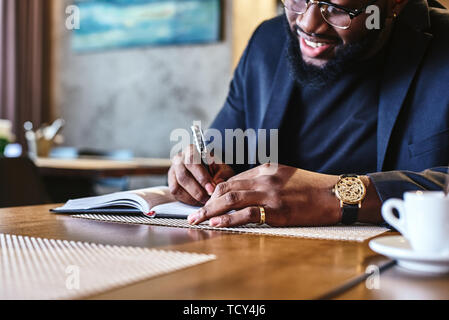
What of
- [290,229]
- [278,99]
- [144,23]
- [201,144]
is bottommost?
[290,229]

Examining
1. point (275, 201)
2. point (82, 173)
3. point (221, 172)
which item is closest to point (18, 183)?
point (82, 173)

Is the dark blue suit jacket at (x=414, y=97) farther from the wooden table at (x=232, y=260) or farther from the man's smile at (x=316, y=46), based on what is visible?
the wooden table at (x=232, y=260)

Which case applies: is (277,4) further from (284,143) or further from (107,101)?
(284,143)

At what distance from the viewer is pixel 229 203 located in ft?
3.35

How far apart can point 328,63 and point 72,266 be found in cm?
109

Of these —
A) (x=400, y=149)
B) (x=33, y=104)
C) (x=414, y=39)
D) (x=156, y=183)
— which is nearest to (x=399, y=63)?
(x=414, y=39)

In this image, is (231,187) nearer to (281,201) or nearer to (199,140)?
(281,201)

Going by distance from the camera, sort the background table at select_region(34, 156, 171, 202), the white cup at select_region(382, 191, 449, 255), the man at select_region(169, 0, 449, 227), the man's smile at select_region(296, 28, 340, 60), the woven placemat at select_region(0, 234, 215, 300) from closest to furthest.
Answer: the woven placemat at select_region(0, 234, 215, 300) → the white cup at select_region(382, 191, 449, 255) → the man at select_region(169, 0, 449, 227) → the man's smile at select_region(296, 28, 340, 60) → the background table at select_region(34, 156, 171, 202)

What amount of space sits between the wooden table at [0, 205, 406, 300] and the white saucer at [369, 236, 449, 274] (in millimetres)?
31

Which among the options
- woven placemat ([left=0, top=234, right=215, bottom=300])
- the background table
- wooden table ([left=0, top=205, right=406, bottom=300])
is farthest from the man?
the background table

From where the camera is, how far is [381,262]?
28.8 inches

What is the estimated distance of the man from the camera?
3.46 feet

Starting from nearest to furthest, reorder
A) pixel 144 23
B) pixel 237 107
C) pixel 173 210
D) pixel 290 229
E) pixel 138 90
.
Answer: pixel 290 229 → pixel 173 210 → pixel 237 107 → pixel 144 23 → pixel 138 90

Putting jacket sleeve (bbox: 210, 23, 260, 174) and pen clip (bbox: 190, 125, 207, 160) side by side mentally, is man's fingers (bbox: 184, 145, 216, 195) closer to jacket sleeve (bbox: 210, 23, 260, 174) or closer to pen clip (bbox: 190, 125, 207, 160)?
pen clip (bbox: 190, 125, 207, 160)
